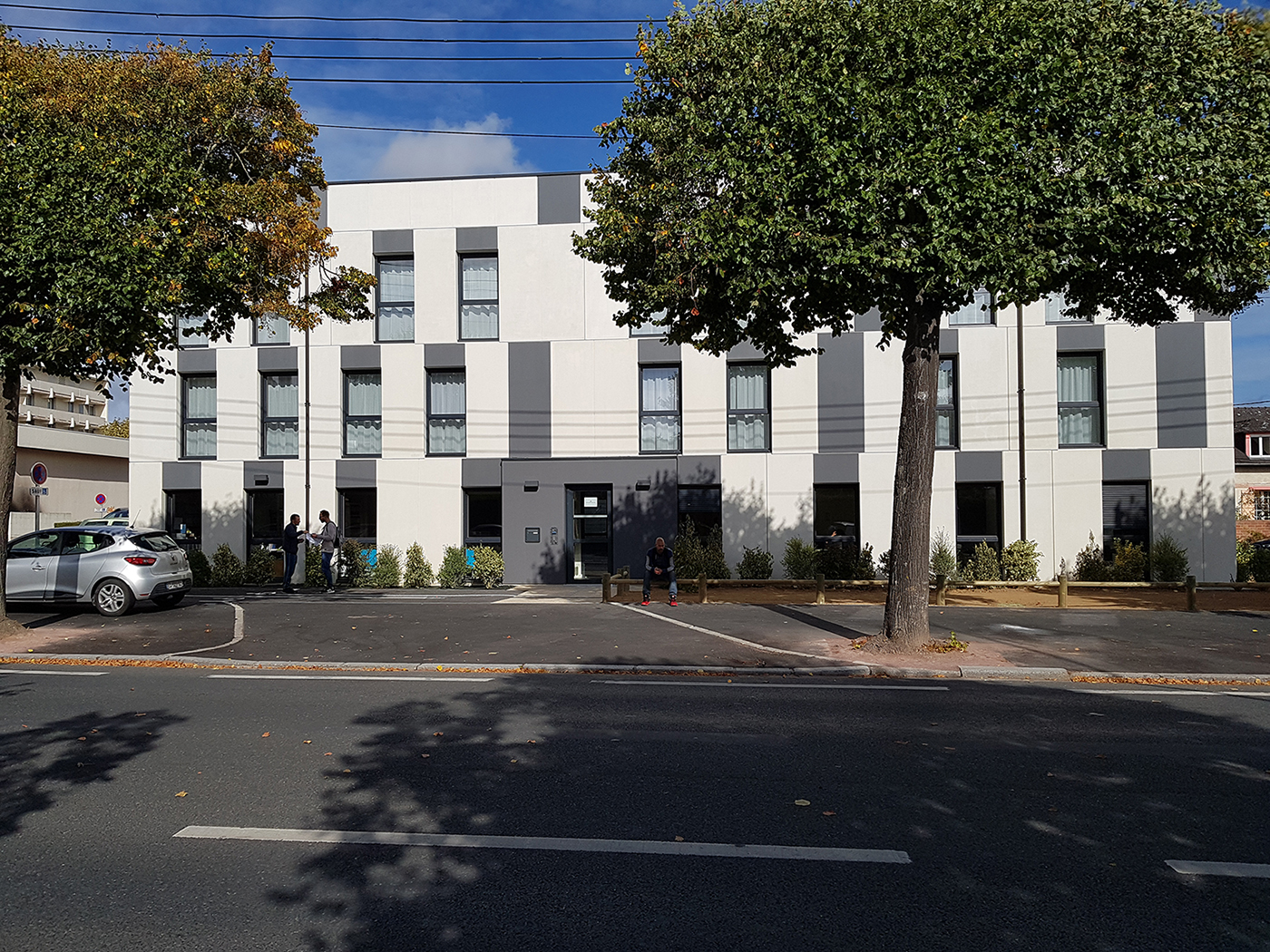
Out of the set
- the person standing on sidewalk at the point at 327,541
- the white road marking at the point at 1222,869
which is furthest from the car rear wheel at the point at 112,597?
the white road marking at the point at 1222,869

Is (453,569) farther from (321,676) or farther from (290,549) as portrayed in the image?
(321,676)

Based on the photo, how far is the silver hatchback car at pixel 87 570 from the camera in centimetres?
1429

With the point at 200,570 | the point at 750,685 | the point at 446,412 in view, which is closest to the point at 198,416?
the point at 200,570

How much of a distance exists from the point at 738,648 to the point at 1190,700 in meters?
4.99

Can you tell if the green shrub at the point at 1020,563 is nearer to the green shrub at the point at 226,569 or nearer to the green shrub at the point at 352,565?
the green shrub at the point at 352,565

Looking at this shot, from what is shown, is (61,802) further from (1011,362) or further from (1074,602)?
(1011,362)

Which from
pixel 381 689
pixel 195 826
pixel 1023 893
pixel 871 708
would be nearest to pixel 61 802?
pixel 195 826

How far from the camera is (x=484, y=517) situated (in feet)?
72.1

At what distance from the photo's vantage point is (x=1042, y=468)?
66.8 feet

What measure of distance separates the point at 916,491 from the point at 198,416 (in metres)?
19.9

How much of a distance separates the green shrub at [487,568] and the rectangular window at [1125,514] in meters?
14.8

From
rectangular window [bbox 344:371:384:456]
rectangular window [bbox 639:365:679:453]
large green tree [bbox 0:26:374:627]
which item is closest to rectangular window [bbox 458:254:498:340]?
rectangular window [bbox 344:371:384:456]

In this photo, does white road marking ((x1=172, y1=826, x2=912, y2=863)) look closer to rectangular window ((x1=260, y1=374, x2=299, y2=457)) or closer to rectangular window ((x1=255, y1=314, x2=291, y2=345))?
rectangular window ((x1=260, y1=374, x2=299, y2=457))

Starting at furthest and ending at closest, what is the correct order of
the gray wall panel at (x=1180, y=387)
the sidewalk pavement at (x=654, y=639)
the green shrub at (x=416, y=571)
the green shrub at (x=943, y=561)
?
the green shrub at (x=416, y=571) → the gray wall panel at (x=1180, y=387) → the green shrub at (x=943, y=561) → the sidewalk pavement at (x=654, y=639)
